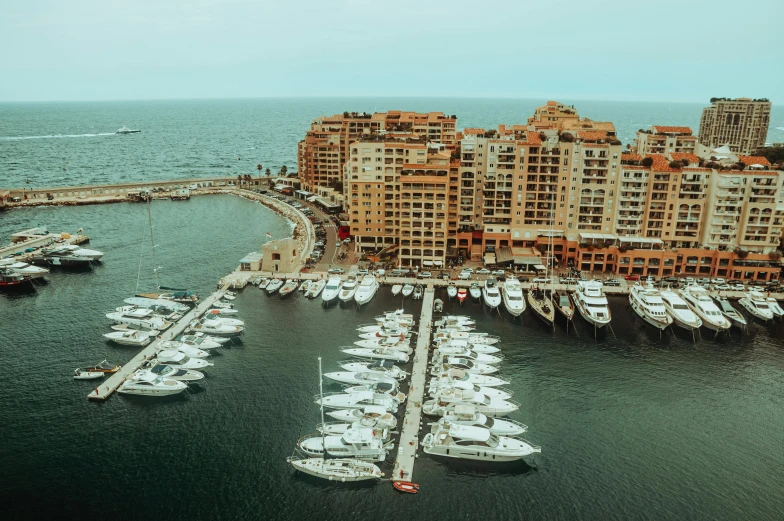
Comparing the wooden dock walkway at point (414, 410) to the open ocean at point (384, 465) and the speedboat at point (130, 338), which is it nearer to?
the open ocean at point (384, 465)

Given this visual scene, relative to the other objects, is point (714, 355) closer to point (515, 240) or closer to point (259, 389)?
point (515, 240)

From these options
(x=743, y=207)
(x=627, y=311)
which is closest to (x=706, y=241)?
(x=743, y=207)

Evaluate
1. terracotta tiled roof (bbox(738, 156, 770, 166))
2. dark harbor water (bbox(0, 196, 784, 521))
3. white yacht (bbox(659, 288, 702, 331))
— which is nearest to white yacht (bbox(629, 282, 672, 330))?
white yacht (bbox(659, 288, 702, 331))

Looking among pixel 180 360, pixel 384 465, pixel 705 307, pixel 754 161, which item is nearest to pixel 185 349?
pixel 180 360

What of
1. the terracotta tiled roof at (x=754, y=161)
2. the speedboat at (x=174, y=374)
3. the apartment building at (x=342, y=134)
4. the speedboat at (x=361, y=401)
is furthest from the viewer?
the apartment building at (x=342, y=134)

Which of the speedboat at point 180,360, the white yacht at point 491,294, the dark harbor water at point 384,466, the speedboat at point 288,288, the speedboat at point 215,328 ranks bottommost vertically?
the dark harbor water at point 384,466

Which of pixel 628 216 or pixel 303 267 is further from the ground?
pixel 628 216

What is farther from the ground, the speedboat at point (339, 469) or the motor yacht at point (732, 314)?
the motor yacht at point (732, 314)

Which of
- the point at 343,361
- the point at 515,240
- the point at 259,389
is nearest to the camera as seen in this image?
the point at 259,389

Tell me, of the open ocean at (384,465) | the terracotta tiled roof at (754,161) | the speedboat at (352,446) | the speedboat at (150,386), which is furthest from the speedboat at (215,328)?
the terracotta tiled roof at (754,161)
